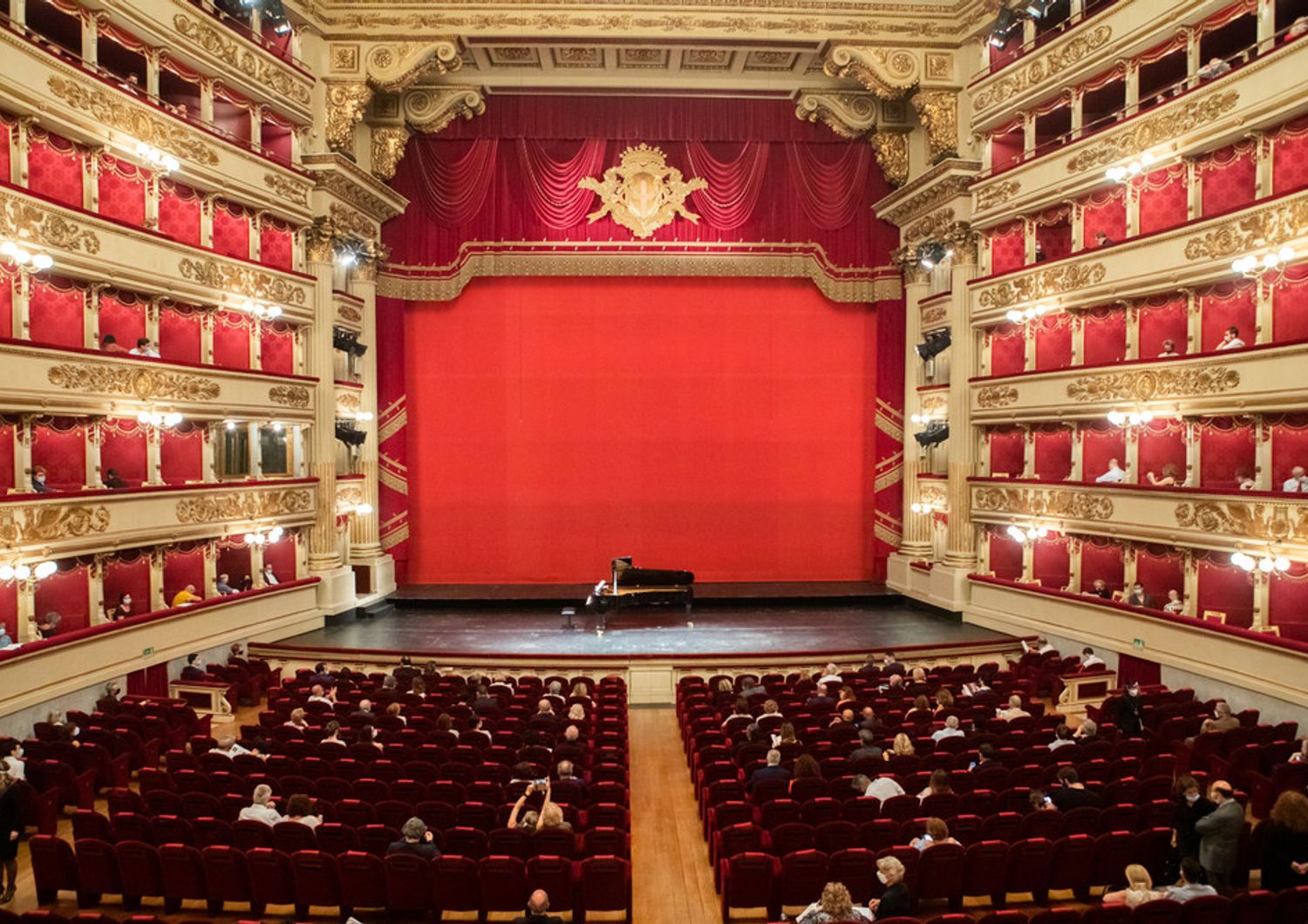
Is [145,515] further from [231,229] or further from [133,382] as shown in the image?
[231,229]

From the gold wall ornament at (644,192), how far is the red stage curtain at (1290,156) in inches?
449

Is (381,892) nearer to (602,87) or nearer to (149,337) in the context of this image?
(149,337)

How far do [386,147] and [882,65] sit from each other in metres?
11.0

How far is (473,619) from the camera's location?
18.2 m

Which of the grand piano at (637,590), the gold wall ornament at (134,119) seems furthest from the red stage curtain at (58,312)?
the grand piano at (637,590)

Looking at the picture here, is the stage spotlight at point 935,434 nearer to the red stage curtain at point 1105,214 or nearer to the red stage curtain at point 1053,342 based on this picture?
the red stage curtain at point 1053,342

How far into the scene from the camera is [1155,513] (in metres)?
14.5

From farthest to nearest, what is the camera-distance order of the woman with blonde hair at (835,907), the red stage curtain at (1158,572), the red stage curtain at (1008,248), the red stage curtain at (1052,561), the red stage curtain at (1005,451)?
the red stage curtain at (1005,451) → the red stage curtain at (1008,248) → the red stage curtain at (1052,561) → the red stage curtain at (1158,572) → the woman with blonde hair at (835,907)

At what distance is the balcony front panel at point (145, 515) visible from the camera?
477 inches

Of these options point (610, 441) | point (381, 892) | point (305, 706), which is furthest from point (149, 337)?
point (381, 892)

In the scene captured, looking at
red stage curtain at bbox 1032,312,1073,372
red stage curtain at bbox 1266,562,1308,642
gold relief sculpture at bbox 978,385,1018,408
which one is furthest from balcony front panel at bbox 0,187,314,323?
red stage curtain at bbox 1266,562,1308,642

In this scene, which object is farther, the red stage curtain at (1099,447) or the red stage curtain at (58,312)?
the red stage curtain at (1099,447)

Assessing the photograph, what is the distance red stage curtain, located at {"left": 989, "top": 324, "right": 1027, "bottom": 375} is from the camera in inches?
707

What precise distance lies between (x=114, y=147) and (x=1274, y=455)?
60.0 feet
